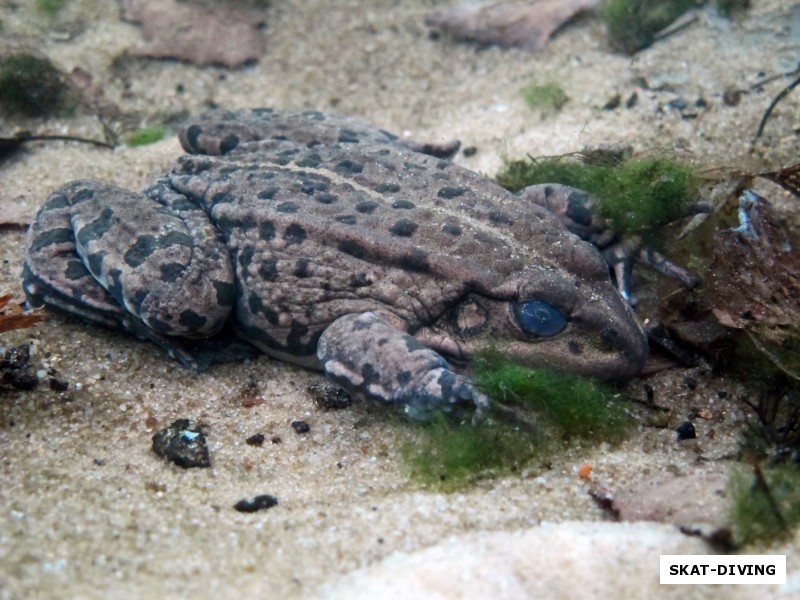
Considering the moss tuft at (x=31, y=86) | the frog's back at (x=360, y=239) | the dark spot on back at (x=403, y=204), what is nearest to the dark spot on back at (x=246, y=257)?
the frog's back at (x=360, y=239)

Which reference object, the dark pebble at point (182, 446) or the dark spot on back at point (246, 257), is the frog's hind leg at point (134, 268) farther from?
the dark pebble at point (182, 446)

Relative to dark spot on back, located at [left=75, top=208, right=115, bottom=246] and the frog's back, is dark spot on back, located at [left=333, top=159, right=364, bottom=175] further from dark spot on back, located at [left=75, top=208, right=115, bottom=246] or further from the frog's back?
dark spot on back, located at [left=75, top=208, right=115, bottom=246]

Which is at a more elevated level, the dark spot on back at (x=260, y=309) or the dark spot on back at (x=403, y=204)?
the dark spot on back at (x=403, y=204)

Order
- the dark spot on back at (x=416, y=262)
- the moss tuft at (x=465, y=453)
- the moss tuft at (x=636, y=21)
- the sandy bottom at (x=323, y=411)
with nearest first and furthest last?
the sandy bottom at (x=323, y=411) < the moss tuft at (x=465, y=453) < the dark spot on back at (x=416, y=262) < the moss tuft at (x=636, y=21)

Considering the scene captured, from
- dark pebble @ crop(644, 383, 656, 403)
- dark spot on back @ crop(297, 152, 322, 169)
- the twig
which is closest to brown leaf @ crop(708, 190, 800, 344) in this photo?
dark pebble @ crop(644, 383, 656, 403)

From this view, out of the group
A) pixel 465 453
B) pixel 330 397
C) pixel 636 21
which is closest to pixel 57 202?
pixel 330 397
